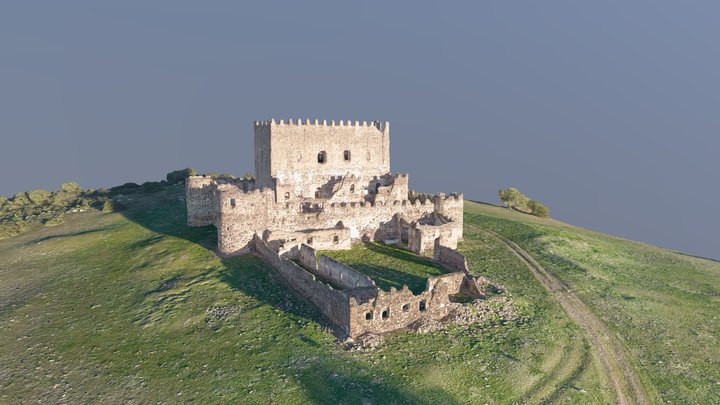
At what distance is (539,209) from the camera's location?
63.9 m

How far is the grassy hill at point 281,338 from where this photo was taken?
2211 cm

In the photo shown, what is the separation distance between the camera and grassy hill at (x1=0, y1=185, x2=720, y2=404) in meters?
22.1

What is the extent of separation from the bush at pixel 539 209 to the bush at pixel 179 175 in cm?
4805

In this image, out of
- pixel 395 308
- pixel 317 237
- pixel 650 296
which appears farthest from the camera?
pixel 317 237

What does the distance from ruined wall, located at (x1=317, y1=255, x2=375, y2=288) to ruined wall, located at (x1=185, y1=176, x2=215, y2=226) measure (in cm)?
1601

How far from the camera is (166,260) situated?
1433 inches

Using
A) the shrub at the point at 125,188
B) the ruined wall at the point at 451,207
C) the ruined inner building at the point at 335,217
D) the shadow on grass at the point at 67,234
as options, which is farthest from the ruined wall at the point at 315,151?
the shrub at the point at 125,188

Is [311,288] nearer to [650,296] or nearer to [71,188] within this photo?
[650,296]

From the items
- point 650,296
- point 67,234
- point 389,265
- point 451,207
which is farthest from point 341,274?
point 67,234

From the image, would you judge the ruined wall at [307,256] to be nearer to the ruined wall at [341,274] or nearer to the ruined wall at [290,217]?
the ruined wall at [341,274]

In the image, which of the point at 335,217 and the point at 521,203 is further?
the point at 521,203

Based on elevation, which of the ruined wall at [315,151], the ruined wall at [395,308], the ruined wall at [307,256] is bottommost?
the ruined wall at [395,308]

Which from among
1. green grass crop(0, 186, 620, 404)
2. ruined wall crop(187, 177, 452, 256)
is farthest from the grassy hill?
ruined wall crop(187, 177, 452, 256)

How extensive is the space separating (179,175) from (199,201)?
31044mm
